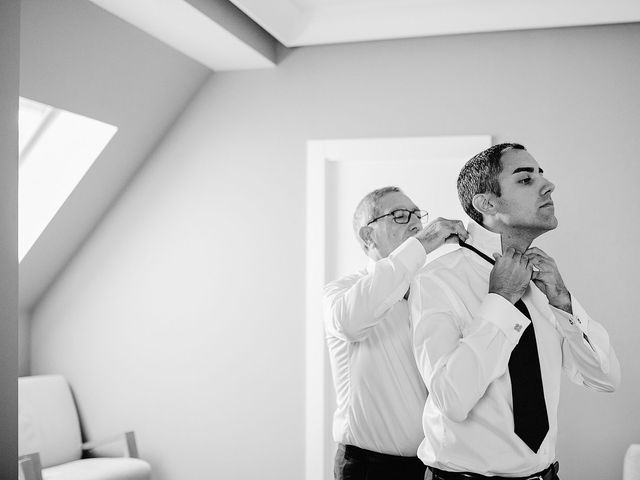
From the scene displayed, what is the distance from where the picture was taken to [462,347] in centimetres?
181

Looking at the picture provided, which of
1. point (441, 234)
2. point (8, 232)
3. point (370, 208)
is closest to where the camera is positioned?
point (8, 232)

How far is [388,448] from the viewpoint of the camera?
266 centimetres

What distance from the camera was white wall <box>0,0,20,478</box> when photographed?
73.7 inches

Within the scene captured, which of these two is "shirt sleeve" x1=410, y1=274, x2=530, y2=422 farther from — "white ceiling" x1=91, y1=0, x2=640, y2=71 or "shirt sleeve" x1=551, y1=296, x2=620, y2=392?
"white ceiling" x1=91, y1=0, x2=640, y2=71

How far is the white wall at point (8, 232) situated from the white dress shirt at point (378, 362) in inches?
43.3

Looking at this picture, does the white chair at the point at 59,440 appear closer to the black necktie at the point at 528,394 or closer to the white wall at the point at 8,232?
the white wall at the point at 8,232

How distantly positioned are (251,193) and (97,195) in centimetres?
84

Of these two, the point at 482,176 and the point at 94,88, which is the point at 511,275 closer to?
the point at 482,176

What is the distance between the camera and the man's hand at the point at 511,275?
1848 mm

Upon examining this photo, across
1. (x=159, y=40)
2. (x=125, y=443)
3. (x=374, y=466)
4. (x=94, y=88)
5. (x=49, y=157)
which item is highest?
(x=159, y=40)

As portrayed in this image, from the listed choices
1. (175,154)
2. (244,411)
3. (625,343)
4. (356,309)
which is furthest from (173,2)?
(625,343)

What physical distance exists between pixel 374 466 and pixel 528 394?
967mm

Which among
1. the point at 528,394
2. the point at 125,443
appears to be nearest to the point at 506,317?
the point at 528,394

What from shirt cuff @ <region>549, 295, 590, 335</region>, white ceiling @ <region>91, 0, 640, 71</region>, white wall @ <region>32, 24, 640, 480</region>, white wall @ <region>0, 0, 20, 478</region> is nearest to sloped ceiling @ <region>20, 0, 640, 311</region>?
white ceiling @ <region>91, 0, 640, 71</region>
